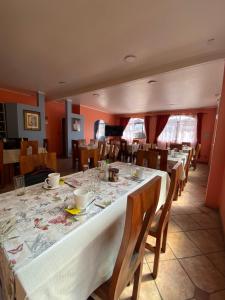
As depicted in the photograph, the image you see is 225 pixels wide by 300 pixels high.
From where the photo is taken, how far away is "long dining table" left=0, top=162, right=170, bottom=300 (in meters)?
0.52

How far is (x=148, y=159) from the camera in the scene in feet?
7.18

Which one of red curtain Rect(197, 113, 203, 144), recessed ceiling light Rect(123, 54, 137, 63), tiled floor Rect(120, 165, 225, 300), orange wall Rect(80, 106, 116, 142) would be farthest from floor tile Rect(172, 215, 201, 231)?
orange wall Rect(80, 106, 116, 142)

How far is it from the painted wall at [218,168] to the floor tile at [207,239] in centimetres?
40

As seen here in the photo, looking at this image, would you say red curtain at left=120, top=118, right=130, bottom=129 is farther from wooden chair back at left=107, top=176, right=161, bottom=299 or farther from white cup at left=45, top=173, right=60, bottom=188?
wooden chair back at left=107, top=176, right=161, bottom=299

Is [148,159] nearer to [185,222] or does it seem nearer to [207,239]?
[185,222]

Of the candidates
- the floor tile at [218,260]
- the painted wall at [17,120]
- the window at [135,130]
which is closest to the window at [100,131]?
the window at [135,130]

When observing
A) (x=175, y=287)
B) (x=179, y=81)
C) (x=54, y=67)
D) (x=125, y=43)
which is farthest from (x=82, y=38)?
(x=175, y=287)

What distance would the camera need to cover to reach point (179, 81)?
302cm

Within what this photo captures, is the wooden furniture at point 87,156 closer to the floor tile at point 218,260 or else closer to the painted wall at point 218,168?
the floor tile at point 218,260

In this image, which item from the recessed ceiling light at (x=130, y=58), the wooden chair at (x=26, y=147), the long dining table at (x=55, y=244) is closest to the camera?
the long dining table at (x=55, y=244)

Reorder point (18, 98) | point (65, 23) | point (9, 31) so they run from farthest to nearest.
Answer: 1. point (18, 98)
2. point (9, 31)
3. point (65, 23)

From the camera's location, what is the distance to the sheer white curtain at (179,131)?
6.16 metres

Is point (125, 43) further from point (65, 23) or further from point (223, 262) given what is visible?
point (223, 262)

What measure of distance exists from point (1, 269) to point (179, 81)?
359 cm
